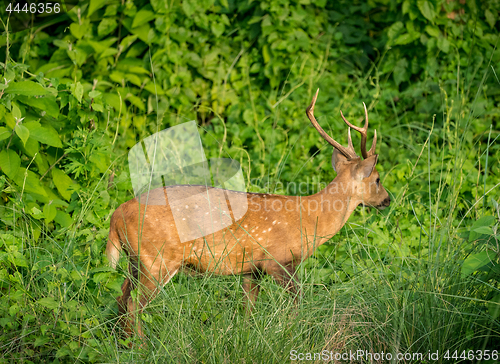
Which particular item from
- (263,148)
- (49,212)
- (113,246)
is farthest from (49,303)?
(263,148)

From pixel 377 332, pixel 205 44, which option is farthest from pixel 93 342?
pixel 205 44

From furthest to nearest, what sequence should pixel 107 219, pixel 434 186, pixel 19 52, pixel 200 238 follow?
pixel 19 52
pixel 434 186
pixel 107 219
pixel 200 238

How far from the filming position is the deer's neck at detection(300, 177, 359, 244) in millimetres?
3357

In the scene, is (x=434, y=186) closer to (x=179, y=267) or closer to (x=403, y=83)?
(x=403, y=83)

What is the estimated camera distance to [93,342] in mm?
2533

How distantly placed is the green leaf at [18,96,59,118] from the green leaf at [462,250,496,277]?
2.79 m

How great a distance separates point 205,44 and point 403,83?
92.7 inches

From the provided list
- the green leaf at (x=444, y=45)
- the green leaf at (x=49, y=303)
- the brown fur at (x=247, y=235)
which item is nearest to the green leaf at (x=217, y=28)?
the green leaf at (x=444, y=45)

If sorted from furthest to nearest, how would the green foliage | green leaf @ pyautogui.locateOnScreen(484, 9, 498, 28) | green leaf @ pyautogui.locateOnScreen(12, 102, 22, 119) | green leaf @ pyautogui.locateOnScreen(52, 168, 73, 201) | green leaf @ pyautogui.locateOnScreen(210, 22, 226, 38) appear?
green leaf @ pyautogui.locateOnScreen(210, 22, 226, 38), green leaf @ pyautogui.locateOnScreen(484, 9, 498, 28), green leaf @ pyautogui.locateOnScreen(52, 168, 73, 201), green leaf @ pyautogui.locateOnScreen(12, 102, 22, 119), the green foliage

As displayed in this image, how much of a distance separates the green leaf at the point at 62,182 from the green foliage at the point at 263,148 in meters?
0.01

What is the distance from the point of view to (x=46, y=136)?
3385 mm

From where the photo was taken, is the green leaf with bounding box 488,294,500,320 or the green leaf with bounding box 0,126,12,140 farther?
the green leaf with bounding box 0,126,12,140

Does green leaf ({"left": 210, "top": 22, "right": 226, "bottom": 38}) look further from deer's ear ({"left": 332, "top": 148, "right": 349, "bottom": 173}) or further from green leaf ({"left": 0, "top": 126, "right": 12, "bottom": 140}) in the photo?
green leaf ({"left": 0, "top": 126, "right": 12, "bottom": 140})

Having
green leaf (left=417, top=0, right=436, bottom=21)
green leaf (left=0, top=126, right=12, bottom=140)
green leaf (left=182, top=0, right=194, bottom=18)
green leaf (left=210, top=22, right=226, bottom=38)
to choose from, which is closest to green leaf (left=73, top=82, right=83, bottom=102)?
green leaf (left=0, top=126, right=12, bottom=140)
